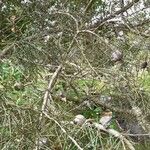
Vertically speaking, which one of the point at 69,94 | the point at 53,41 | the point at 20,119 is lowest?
the point at 69,94

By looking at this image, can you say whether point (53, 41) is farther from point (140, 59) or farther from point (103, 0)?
point (103, 0)

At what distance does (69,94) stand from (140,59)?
2.46ft

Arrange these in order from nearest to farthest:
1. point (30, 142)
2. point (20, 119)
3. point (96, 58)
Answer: point (30, 142) < point (20, 119) < point (96, 58)

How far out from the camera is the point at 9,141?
Result: 237 centimetres

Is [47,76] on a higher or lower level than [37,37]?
lower

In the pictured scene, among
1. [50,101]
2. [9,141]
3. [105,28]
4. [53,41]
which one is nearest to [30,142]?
[9,141]

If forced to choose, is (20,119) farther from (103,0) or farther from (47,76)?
(103,0)

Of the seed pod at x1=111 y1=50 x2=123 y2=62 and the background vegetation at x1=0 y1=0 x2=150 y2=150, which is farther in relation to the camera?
the seed pod at x1=111 y1=50 x2=123 y2=62

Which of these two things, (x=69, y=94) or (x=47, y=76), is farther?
(x=69, y=94)

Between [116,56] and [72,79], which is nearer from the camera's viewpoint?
[116,56]

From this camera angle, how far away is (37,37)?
3662mm

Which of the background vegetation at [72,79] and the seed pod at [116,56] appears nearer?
the background vegetation at [72,79]

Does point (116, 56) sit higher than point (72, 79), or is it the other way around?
point (116, 56)

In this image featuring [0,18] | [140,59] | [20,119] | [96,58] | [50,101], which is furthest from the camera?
[0,18]
